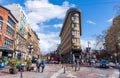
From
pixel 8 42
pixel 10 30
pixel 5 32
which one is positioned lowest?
pixel 8 42

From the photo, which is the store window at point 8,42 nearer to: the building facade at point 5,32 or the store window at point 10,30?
the building facade at point 5,32

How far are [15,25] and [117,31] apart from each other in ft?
95.6

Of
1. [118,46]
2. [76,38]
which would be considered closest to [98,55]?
[76,38]

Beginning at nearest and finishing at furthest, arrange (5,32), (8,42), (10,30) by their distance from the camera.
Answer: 1. (5,32)
2. (8,42)
3. (10,30)

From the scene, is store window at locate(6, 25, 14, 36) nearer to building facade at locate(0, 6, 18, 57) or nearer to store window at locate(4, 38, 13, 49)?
building facade at locate(0, 6, 18, 57)

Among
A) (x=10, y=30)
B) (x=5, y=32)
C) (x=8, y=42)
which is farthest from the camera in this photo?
(x=10, y=30)

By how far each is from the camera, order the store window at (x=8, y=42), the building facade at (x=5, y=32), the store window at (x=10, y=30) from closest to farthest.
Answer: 1. the building facade at (x=5, y=32)
2. the store window at (x=8, y=42)
3. the store window at (x=10, y=30)

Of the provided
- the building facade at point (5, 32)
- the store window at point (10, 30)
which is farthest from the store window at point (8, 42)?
the store window at point (10, 30)

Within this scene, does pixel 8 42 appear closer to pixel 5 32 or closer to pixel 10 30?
pixel 10 30

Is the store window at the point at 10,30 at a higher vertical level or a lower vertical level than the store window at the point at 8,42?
higher

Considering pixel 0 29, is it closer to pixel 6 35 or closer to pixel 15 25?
pixel 6 35

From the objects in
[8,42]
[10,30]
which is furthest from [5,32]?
[10,30]

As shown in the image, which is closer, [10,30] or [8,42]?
[8,42]

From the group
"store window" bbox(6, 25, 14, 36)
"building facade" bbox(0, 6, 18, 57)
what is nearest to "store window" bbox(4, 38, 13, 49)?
"building facade" bbox(0, 6, 18, 57)
